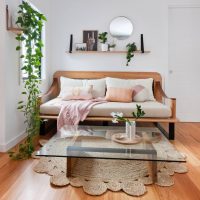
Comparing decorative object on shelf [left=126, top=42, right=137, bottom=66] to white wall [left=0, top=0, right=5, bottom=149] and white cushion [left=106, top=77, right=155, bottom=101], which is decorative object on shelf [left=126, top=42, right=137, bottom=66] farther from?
white wall [left=0, top=0, right=5, bottom=149]

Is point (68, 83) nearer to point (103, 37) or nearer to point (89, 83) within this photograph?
point (89, 83)

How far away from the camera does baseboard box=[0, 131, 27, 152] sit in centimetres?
257

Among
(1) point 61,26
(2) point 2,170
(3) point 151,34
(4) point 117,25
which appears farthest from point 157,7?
(2) point 2,170

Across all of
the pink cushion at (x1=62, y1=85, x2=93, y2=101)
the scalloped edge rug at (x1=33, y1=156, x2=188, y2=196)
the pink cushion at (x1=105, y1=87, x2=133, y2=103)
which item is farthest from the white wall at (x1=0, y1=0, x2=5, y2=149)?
the pink cushion at (x1=105, y1=87, x2=133, y2=103)

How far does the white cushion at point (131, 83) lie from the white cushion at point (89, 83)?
0.11 metres

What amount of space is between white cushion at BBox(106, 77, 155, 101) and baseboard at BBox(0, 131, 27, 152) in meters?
1.60

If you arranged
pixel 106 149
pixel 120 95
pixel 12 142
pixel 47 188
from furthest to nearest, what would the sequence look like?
pixel 120 95 → pixel 12 142 → pixel 106 149 → pixel 47 188

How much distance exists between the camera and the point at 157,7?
13.6 ft

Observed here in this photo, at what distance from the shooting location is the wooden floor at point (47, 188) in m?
1.68

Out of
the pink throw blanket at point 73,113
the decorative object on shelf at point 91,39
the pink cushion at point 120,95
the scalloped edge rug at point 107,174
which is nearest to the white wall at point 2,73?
the scalloped edge rug at point 107,174

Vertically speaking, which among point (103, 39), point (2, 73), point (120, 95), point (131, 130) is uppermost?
point (103, 39)

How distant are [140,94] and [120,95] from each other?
1.08 ft

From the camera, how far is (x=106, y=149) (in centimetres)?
195

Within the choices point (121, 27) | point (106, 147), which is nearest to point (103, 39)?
point (121, 27)
